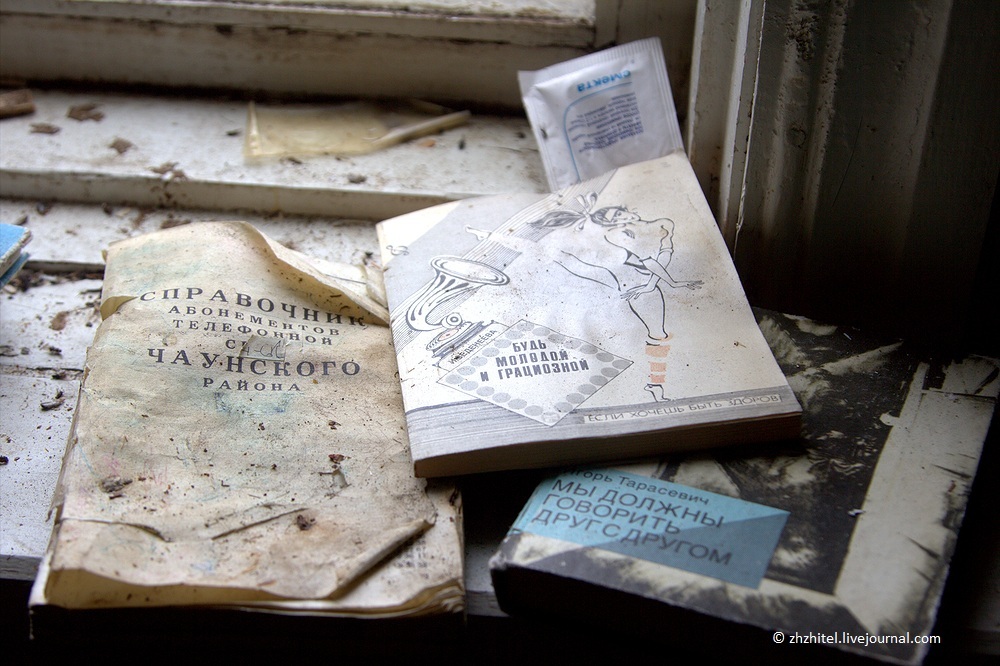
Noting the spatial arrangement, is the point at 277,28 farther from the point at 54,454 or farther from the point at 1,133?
the point at 54,454

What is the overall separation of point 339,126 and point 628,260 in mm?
516

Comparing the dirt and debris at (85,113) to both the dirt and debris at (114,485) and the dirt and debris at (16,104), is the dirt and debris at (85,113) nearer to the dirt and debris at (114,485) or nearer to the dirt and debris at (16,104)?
the dirt and debris at (16,104)

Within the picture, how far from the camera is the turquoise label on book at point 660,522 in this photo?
0.62 meters

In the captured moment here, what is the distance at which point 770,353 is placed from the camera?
29.7 inches

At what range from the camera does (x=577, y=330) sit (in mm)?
795

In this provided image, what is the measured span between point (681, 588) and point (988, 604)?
9.4 inches

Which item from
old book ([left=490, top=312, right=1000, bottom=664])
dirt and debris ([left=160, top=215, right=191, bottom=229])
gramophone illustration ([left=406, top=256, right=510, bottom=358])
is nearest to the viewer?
old book ([left=490, top=312, right=1000, bottom=664])

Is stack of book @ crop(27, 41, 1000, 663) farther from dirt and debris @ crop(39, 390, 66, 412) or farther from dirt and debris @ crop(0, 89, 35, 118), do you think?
dirt and debris @ crop(0, 89, 35, 118)

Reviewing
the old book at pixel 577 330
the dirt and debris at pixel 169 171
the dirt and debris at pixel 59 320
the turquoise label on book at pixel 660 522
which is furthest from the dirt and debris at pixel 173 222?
the turquoise label on book at pixel 660 522

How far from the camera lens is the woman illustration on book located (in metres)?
0.81

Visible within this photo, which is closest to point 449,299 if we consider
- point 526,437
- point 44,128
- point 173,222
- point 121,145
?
point 526,437

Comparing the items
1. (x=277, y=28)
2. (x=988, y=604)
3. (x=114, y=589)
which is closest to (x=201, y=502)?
(x=114, y=589)

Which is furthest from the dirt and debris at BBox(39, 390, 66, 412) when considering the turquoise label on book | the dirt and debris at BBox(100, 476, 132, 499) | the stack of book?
the turquoise label on book

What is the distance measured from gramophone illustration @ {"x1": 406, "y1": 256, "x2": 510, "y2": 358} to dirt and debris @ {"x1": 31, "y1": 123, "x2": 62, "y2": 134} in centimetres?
60
